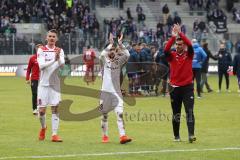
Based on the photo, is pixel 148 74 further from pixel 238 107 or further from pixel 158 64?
pixel 238 107

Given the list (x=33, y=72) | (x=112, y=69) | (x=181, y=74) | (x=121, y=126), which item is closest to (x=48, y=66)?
(x=112, y=69)

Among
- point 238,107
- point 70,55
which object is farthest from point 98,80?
point 238,107

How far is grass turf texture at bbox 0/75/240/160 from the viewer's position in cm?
1334

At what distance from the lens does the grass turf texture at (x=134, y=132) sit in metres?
13.3

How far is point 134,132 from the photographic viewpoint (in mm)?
17000

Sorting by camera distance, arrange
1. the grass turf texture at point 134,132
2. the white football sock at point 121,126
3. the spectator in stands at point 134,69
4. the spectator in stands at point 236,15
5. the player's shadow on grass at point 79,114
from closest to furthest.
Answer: the grass turf texture at point 134,132
the white football sock at point 121,126
the player's shadow on grass at point 79,114
the spectator in stands at point 134,69
the spectator in stands at point 236,15

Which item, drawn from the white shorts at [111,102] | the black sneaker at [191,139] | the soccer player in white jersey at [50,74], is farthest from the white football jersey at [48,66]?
the black sneaker at [191,139]

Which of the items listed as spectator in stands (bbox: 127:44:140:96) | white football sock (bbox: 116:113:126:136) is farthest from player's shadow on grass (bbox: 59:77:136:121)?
white football sock (bbox: 116:113:126:136)

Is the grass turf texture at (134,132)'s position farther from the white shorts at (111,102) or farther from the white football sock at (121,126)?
the white shorts at (111,102)

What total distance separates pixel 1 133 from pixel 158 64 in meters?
13.5

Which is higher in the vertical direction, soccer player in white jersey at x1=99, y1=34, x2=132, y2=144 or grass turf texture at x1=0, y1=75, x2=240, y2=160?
soccer player in white jersey at x1=99, y1=34, x2=132, y2=144

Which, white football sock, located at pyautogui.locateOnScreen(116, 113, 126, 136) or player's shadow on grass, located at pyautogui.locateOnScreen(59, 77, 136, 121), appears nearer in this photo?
white football sock, located at pyautogui.locateOnScreen(116, 113, 126, 136)

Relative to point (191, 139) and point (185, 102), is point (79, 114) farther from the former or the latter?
point (191, 139)

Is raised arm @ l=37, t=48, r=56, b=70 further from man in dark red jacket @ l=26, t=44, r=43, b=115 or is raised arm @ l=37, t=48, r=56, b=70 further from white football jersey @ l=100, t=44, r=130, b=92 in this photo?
man in dark red jacket @ l=26, t=44, r=43, b=115
